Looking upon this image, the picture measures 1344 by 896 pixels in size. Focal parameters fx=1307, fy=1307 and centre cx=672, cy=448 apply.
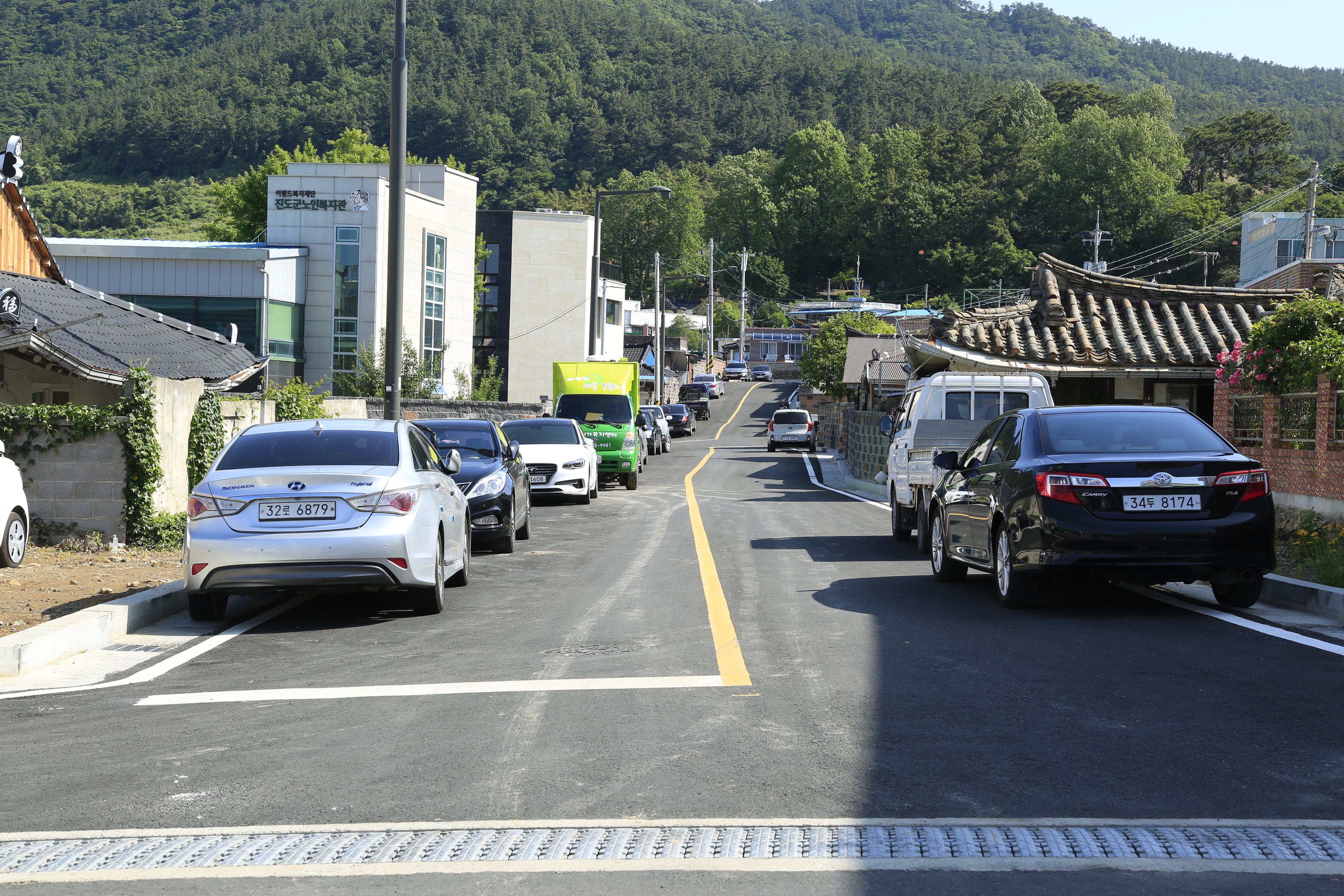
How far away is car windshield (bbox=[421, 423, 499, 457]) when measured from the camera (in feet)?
57.6

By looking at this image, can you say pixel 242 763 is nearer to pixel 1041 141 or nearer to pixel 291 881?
pixel 291 881

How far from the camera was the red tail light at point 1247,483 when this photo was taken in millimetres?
9734

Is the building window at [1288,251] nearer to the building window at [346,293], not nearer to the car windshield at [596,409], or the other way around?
the building window at [346,293]

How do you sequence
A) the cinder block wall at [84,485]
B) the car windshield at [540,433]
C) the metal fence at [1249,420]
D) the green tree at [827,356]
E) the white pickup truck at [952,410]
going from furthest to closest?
the green tree at [827,356], the car windshield at [540,433], the white pickup truck at [952,410], the metal fence at [1249,420], the cinder block wall at [84,485]

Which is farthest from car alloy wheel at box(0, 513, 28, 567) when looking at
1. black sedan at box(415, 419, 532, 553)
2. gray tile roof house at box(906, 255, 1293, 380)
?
gray tile roof house at box(906, 255, 1293, 380)

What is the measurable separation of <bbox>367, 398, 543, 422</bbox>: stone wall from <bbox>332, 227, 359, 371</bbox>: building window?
8334 mm

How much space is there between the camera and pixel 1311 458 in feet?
49.2

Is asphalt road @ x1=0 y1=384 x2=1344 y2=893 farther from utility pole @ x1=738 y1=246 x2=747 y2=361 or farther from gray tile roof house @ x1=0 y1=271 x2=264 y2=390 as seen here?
utility pole @ x1=738 y1=246 x2=747 y2=361

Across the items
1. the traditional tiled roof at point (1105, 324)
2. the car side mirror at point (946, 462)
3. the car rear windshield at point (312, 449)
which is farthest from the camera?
the traditional tiled roof at point (1105, 324)

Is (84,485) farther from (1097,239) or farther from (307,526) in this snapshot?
(1097,239)

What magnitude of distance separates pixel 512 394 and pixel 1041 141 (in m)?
73.5

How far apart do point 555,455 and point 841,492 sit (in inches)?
343

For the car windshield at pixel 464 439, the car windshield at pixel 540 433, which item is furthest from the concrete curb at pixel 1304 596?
the car windshield at pixel 540 433

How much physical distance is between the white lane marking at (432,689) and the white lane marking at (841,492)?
13.1 m
